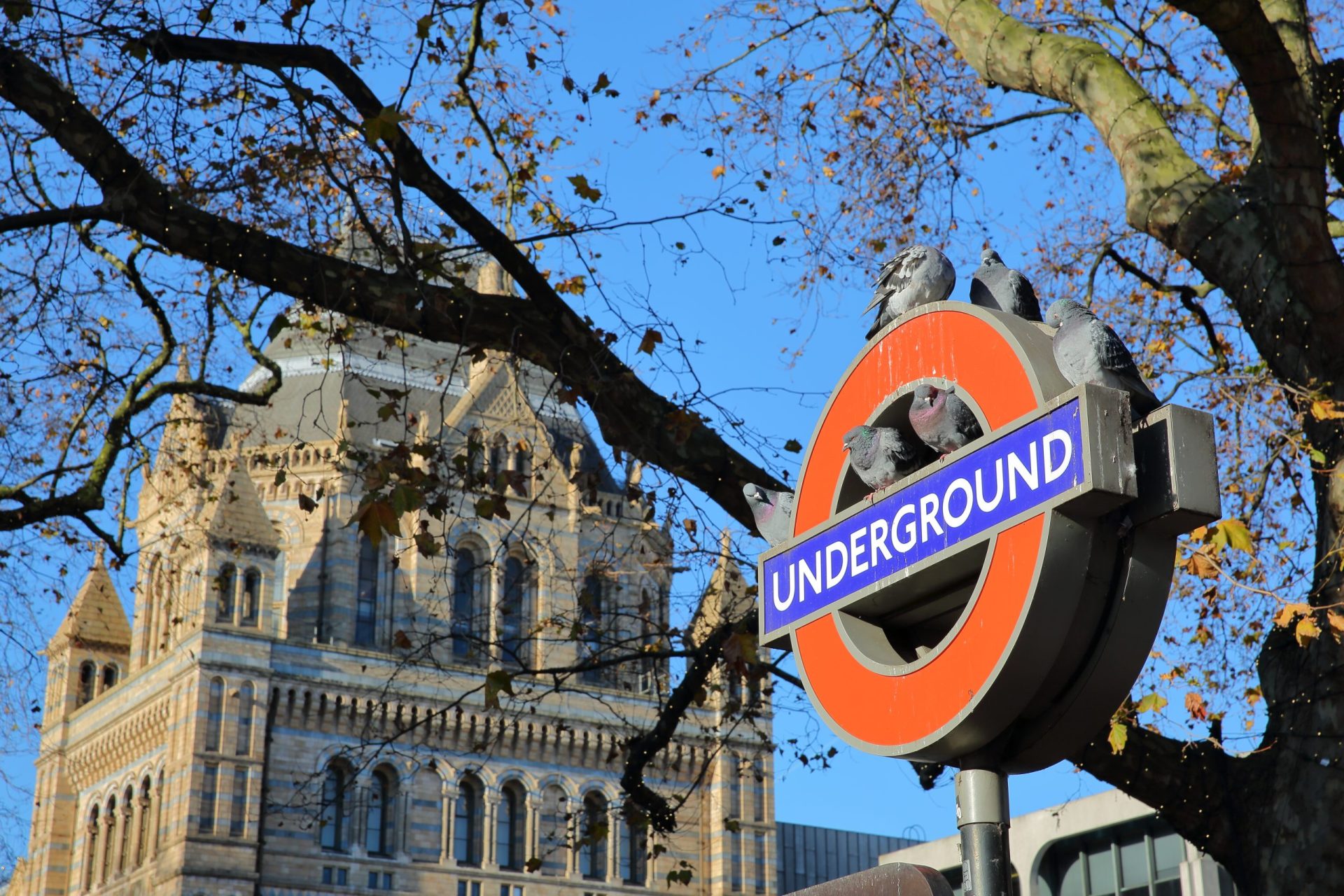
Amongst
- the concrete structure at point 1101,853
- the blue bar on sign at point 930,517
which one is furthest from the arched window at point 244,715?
the blue bar on sign at point 930,517

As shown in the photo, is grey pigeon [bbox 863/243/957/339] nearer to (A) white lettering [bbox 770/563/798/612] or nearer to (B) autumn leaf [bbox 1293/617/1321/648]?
(A) white lettering [bbox 770/563/798/612]

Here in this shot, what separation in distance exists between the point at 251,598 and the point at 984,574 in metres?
49.5

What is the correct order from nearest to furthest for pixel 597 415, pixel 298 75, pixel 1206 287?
pixel 597 415 → pixel 298 75 → pixel 1206 287

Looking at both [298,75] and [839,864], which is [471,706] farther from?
[298,75]

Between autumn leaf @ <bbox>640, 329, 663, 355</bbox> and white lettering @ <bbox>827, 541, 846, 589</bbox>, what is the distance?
220 inches

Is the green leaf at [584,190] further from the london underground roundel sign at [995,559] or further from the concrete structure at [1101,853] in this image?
the concrete structure at [1101,853]

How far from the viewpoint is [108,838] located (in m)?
53.3

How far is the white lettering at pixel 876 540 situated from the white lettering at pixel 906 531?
0.03 m

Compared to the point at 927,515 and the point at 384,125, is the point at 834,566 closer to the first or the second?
the point at 927,515

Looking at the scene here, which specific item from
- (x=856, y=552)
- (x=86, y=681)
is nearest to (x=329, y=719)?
(x=86, y=681)

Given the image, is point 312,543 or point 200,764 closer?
point 200,764

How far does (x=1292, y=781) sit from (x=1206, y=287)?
5733mm

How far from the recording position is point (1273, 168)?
26.9ft

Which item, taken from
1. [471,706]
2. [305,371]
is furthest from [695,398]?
[305,371]
